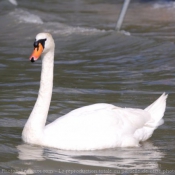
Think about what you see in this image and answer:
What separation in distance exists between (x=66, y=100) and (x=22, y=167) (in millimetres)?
3192

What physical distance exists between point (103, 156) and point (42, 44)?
1404 millimetres

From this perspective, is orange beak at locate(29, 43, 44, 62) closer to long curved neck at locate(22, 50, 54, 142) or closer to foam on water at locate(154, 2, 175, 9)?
long curved neck at locate(22, 50, 54, 142)

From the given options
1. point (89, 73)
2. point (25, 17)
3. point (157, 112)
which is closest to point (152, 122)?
point (157, 112)

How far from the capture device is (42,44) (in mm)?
7391

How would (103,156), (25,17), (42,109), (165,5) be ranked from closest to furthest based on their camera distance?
(103,156)
(42,109)
(25,17)
(165,5)

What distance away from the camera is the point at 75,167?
6.73m

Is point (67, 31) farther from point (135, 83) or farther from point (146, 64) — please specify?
point (135, 83)

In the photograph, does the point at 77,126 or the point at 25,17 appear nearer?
the point at 77,126

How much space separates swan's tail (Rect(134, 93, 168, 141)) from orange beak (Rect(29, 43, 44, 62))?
1567mm

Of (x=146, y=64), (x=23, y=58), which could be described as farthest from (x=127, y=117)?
(x=23, y=58)

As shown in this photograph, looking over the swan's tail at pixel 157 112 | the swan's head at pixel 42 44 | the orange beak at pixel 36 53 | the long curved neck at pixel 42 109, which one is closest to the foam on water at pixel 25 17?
the swan's tail at pixel 157 112

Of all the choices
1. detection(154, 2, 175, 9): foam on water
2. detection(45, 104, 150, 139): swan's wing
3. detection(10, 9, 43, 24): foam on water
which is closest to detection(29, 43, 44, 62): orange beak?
detection(45, 104, 150, 139): swan's wing

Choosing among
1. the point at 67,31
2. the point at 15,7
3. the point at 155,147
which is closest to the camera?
the point at 155,147

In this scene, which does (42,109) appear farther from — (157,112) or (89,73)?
(89,73)
